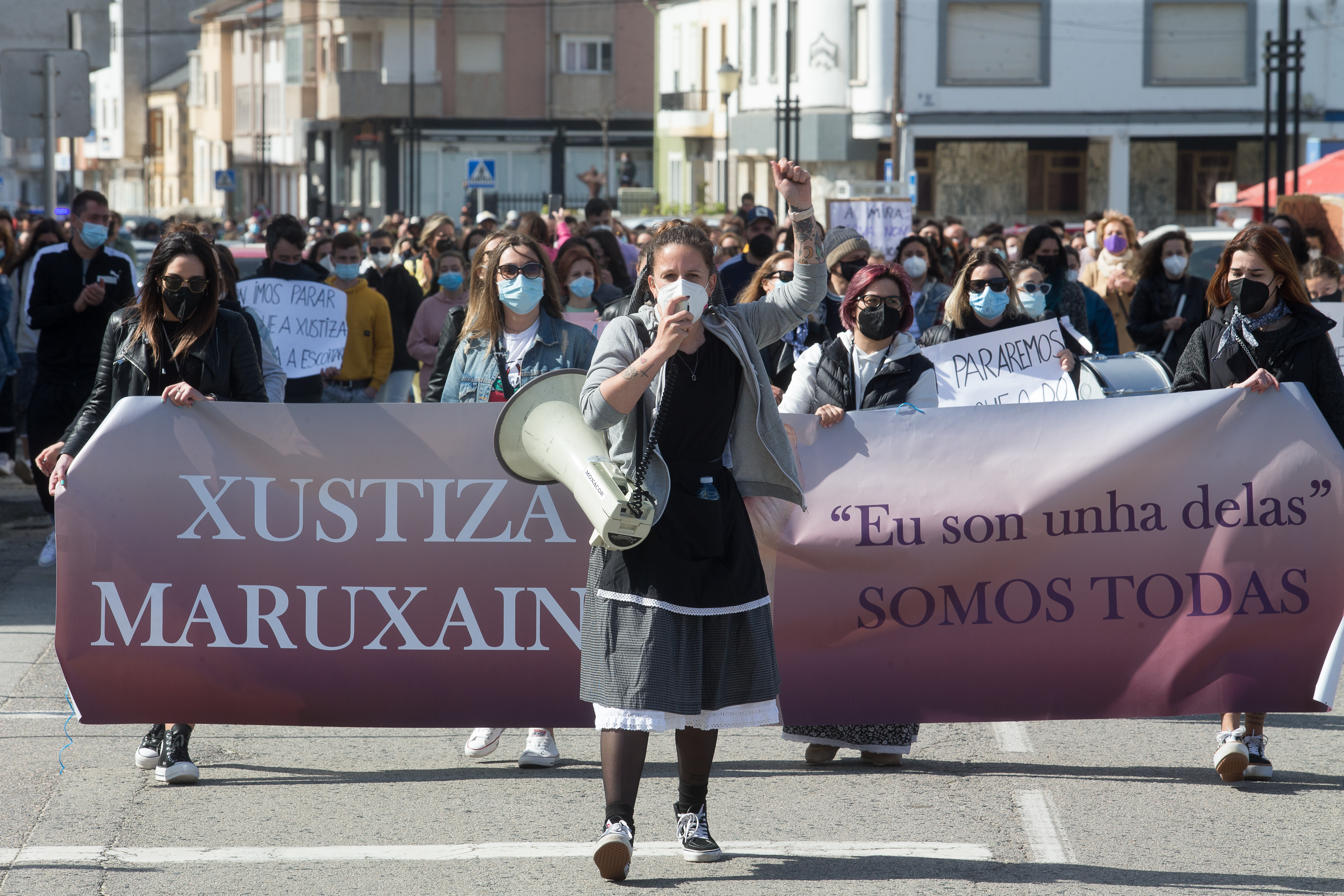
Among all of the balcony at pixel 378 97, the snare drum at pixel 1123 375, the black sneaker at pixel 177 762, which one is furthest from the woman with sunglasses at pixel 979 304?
the balcony at pixel 378 97

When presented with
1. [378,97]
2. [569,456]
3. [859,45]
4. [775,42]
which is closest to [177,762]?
[569,456]

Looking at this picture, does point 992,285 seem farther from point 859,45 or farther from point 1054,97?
point 859,45

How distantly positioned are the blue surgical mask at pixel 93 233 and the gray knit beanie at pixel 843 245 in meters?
4.18

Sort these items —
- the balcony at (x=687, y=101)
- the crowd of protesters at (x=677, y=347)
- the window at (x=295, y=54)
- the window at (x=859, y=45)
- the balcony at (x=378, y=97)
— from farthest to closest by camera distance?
1. the window at (x=295, y=54)
2. the balcony at (x=378, y=97)
3. the balcony at (x=687, y=101)
4. the window at (x=859, y=45)
5. the crowd of protesters at (x=677, y=347)

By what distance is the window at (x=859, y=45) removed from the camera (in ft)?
150

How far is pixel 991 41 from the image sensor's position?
44.6 metres

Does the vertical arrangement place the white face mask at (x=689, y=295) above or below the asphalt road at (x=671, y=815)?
above

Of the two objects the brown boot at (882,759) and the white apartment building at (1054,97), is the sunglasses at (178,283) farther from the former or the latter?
the white apartment building at (1054,97)

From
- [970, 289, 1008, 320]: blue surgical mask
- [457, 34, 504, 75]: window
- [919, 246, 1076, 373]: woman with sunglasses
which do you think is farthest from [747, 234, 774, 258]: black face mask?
[457, 34, 504, 75]: window

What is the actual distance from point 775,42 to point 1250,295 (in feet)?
147

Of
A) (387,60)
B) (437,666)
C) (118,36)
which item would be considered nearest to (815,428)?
(437,666)

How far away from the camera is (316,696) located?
18.7 feet

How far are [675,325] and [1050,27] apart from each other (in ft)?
140

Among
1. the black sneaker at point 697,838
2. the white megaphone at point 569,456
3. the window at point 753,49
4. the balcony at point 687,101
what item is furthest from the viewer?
the balcony at point 687,101
